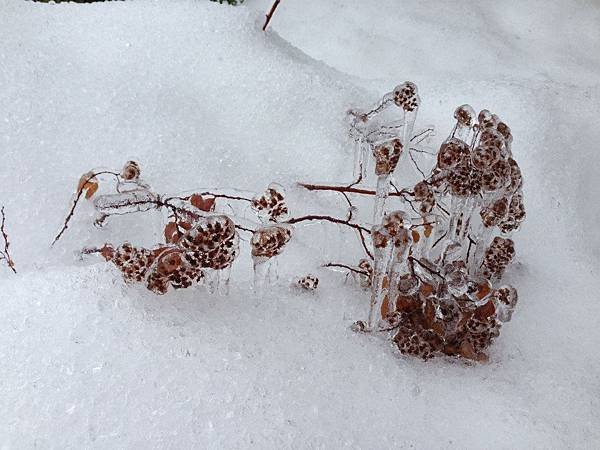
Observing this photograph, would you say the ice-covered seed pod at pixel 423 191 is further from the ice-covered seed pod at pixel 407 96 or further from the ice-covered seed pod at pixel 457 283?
the ice-covered seed pod at pixel 407 96

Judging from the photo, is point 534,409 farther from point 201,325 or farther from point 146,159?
point 146,159

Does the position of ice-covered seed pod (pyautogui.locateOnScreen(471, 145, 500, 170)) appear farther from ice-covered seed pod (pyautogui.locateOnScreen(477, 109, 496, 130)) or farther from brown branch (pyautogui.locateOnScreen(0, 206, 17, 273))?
brown branch (pyautogui.locateOnScreen(0, 206, 17, 273))

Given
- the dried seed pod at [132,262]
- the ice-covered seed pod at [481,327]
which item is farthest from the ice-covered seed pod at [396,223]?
the dried seed pod at [132,262]

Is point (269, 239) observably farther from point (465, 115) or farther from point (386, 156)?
point (465, 115)

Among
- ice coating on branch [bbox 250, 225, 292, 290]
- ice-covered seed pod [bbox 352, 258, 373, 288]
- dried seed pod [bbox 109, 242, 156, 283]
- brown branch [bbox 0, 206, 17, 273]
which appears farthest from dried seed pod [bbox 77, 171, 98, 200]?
ice-covered seed pod [bbox 352, 258, 373, 288]

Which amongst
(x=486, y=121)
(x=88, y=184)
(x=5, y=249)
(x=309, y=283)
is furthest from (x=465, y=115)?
(x=5, y=249)

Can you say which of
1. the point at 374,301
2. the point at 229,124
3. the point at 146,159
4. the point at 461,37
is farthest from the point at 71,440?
the point at 461,37
